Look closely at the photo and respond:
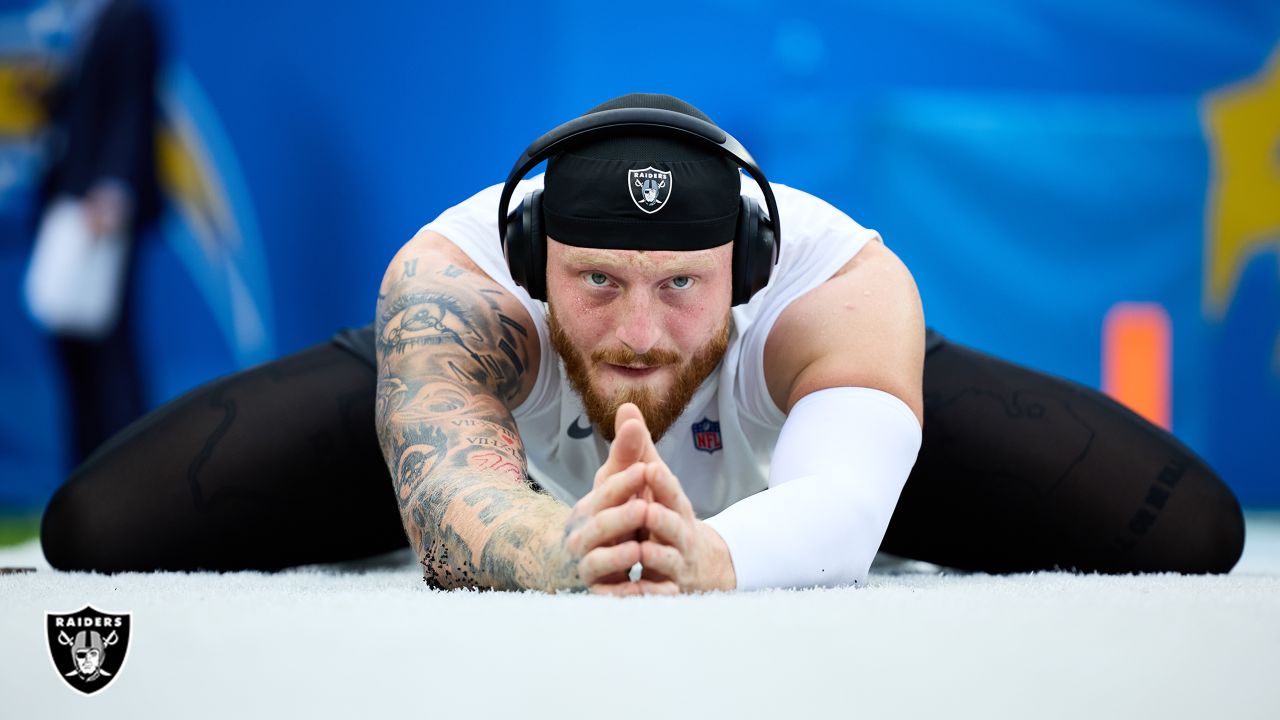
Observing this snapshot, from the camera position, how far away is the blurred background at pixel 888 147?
12.7 feet

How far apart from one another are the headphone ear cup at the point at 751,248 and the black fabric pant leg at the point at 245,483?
75 centimetres

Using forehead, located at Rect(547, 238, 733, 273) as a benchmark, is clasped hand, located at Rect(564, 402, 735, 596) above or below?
below

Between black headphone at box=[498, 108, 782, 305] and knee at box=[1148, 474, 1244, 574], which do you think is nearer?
black headphone at box=[498, 108, 782, 305]

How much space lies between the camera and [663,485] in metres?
1.05

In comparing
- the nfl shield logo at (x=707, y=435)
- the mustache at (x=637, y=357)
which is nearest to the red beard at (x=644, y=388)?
the mustache at (x=637, y=357)

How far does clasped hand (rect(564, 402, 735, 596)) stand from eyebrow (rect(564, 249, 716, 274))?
0.37 meters

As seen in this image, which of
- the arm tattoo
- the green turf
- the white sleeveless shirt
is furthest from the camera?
the green turf

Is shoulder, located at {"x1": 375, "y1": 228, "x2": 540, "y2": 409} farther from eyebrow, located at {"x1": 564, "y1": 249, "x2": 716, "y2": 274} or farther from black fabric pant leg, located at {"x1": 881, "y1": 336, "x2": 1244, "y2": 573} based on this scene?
black fabric pant leg, located at {"x1": 881, "y1": 336, "x2": 1244, "y2": 573}

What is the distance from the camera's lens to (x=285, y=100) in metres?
4.02

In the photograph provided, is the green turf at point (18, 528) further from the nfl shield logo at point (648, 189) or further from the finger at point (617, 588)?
the finger at point (617, 588)

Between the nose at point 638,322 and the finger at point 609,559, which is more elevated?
the nose at point 638,322

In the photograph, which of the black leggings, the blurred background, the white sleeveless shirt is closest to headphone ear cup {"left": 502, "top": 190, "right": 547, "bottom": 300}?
the white sleeveless shirt

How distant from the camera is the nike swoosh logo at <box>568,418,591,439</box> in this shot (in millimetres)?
1690

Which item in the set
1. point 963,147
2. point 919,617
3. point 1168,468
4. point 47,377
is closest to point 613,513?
point 919,617
